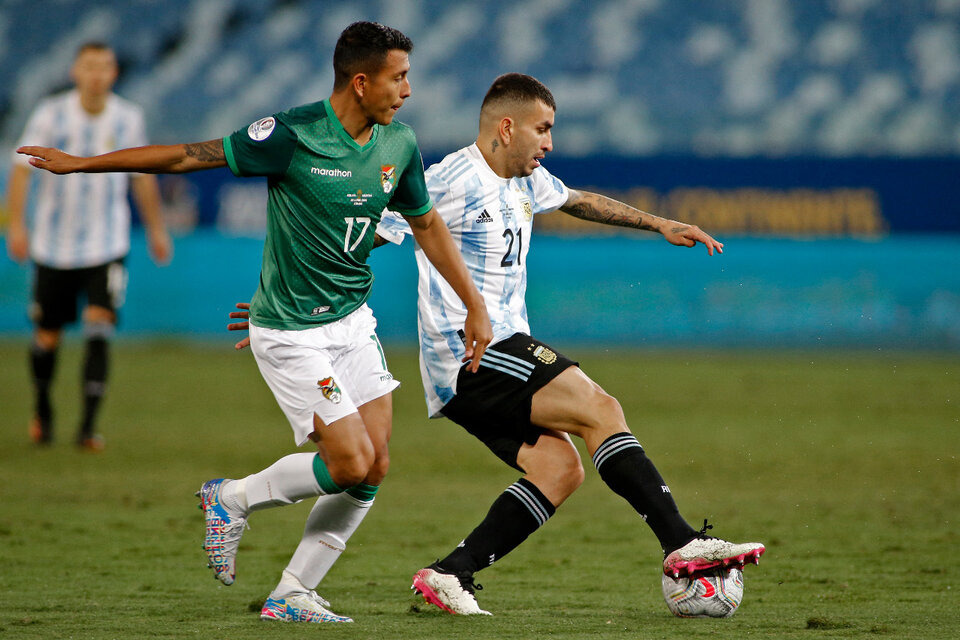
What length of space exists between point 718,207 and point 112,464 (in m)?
9.70

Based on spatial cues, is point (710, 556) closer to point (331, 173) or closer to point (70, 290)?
point (331, 173)

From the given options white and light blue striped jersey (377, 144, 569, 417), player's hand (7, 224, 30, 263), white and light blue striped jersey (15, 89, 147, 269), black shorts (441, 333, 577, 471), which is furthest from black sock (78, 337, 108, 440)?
black shorts (441, 333, 577, 471)

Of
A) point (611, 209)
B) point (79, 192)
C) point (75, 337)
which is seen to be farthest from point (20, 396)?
point (611, 209)

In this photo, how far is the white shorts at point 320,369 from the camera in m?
4.14

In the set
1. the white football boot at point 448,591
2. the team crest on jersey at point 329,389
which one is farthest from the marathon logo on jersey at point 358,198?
the white football boot at point 448,591

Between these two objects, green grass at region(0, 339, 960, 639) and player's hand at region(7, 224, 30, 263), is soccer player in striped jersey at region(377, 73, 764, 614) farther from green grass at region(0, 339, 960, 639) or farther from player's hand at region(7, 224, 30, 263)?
player's hand at region(7, 224, 30, 263)

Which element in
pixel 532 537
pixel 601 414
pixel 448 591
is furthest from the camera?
pixel 532 537

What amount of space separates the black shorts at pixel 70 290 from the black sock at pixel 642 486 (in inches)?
215

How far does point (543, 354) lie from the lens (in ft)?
14.8

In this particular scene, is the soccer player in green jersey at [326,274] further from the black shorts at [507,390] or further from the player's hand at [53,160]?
the black shorts at [507,390]

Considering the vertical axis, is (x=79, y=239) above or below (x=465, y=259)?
above

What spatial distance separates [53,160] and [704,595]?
2547 millimetres

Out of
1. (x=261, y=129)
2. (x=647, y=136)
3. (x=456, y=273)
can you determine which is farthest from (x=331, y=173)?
(x=647, y=136)

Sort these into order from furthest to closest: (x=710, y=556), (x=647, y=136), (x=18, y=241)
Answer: (x=647, y=136), (x=18, y=241), (x=710, y=556)
